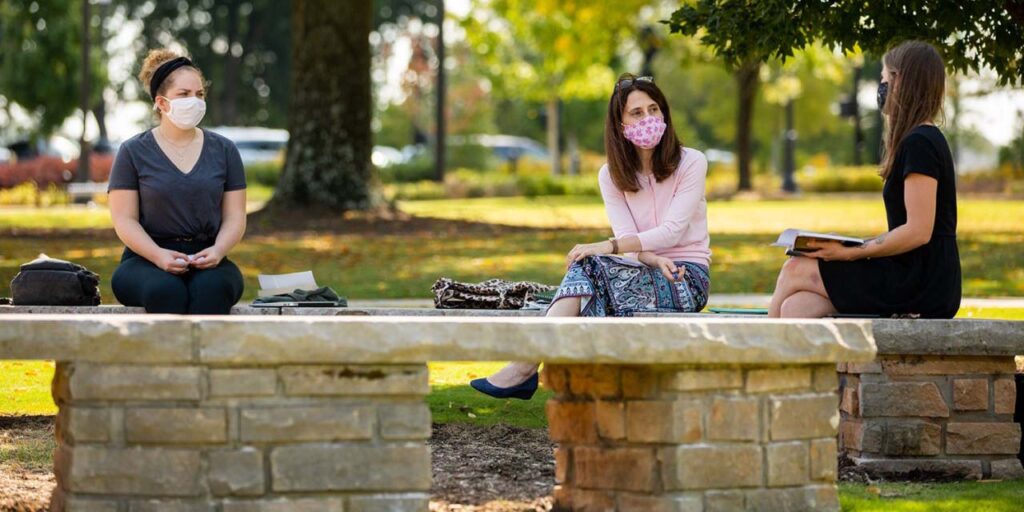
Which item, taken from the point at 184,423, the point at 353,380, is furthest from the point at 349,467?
the point at 184,423

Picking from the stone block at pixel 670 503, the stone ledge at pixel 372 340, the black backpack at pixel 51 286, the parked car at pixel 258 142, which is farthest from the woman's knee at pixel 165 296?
the parked car at pixel 258 142

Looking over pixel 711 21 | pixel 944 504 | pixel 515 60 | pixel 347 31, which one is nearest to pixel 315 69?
pixel 347 31

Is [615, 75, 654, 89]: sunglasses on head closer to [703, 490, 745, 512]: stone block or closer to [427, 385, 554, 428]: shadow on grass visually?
[427, 385, 554, 428]: shadow on grass

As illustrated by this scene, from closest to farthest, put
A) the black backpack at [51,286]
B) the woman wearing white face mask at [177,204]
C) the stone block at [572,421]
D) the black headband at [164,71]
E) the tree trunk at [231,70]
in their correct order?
the stone block at [572,421] < the woman wearing white face mask at [177,204] < the black headband at [164,71] < the black backpack at [51,286] < the tree trunk at [231,70]

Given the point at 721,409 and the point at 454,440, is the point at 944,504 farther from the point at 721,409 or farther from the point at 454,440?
the point at 454,440

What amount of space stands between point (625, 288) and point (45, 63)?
37592 mm

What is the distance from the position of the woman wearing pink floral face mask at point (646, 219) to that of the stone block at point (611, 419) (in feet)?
4.13

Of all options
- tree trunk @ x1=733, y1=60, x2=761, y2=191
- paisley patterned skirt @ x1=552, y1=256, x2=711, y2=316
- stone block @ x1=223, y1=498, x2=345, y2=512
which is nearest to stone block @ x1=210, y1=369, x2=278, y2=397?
stone block @ x1=223, y1=498, x2=345, y2=512

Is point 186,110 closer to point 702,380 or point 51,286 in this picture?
point 51,286

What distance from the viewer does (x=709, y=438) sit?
545cm

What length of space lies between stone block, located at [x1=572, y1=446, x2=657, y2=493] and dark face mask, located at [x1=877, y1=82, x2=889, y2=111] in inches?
88.3

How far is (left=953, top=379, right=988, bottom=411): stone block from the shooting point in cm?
677

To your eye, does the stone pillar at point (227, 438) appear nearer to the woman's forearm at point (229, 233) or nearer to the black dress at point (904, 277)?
the woman's forearm at point (229, 233)

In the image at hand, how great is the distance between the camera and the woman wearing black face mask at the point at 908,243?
264 inches
